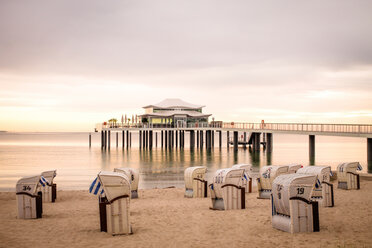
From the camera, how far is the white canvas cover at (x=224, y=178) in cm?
1345

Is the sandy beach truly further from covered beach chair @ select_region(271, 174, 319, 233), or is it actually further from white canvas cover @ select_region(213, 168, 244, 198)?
white canvas cover @ select_region(213, 168, 244, 198)

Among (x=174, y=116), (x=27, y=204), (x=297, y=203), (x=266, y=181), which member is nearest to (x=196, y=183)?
(x=266, y=181)

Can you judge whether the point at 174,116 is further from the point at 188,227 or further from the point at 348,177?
the point at 188,227

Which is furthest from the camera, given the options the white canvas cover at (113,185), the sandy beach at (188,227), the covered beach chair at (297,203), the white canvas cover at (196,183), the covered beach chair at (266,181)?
the white canvas cover at (196,183)

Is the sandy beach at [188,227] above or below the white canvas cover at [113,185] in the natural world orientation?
below

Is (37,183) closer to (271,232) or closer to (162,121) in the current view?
(271,232)

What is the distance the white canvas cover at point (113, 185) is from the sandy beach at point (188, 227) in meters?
0.97

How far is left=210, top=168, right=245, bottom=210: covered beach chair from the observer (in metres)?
13.5

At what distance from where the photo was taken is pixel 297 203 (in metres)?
A: 9.97

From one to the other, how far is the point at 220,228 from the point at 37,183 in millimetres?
5676

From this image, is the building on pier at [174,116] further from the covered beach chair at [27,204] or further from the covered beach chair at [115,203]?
the covered beach chair at [115,203]

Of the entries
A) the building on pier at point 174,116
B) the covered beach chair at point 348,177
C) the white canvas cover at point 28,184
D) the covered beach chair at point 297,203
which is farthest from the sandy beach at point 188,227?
the building on pier at point 174,116

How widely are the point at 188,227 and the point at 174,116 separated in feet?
200

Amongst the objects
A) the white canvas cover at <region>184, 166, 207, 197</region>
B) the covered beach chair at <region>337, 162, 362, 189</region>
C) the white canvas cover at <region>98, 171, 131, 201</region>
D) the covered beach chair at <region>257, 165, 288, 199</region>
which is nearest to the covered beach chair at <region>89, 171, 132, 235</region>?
the white canvas cover at <region>98, 171, 131, 201</region>
